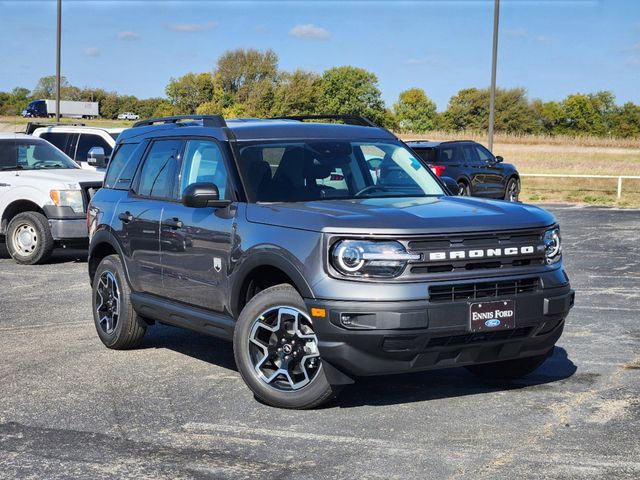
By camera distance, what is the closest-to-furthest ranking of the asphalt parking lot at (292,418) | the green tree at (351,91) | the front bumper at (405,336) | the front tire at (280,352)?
the asphalt parking lot at (292,418)
the front bumper at (405,336)
the front tire at (280,352)
the green tree at (351,91)

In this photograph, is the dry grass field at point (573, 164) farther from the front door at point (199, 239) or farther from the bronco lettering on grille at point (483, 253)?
the bronco lettering on grille at point (483, 253)

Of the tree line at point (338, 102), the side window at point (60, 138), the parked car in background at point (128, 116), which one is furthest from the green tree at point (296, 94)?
the side window at point (60, 138)

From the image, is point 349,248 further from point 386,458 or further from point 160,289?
point 160,289

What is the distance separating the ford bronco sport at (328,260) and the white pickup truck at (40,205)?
6790 millimetres

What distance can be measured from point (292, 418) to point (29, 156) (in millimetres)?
10922

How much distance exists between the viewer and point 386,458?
17.6 ft

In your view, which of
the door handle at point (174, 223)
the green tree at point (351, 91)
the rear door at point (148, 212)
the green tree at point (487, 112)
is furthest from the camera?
the green tree at point (351, 91)

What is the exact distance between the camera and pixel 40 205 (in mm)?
14938

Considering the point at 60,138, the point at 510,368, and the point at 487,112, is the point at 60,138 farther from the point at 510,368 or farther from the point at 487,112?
the point at 487,112

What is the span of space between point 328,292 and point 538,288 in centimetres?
134

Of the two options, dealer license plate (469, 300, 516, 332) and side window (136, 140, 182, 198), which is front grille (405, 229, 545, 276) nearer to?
dealer license plate (469, 300, 516, 332)

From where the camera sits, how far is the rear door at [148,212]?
25.8 ft

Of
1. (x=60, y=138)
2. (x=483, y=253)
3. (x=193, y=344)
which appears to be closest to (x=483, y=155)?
(x=60, y=138)

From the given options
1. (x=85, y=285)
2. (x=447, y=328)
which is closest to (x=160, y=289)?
(x=447, y=328)
